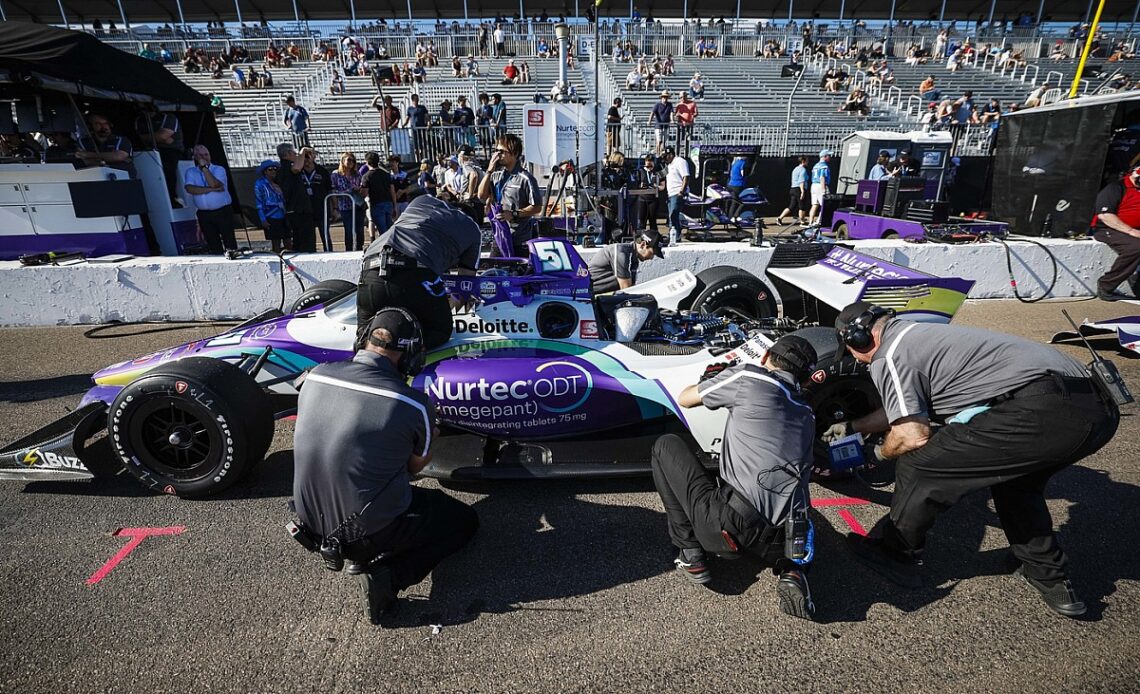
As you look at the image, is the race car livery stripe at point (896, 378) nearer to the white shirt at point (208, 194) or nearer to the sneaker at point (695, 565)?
Result: the sneaker at point (695, 565)

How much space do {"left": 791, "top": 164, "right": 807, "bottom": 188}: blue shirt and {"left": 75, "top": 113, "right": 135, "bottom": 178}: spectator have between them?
13837 mm

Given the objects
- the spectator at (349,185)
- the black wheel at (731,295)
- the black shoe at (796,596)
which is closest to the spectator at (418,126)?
the spectator at (349,185)

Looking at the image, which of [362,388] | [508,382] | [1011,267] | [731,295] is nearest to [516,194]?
[731,295]

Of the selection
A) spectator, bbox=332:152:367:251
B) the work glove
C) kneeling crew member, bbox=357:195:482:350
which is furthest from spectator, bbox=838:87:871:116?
kneeling crew member, bbox=357:195:482:350

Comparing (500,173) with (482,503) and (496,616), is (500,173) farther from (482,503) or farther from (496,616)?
(496,616)

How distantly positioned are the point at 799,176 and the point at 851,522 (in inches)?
515

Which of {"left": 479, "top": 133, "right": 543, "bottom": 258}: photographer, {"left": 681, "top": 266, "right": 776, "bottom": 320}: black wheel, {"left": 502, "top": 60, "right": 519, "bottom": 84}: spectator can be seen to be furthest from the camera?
{"left": 502, "top": 60, "right": 519, "bottom": 84}: spectator

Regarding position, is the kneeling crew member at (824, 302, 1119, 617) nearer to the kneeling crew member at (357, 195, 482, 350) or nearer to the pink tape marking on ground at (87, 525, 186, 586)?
the kneeling crew member at (357, 195, 482, 350)

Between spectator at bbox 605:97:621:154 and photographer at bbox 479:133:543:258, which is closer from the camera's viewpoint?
photographer at bbox 479:133:543:258

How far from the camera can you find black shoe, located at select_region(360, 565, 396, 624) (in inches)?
93.4

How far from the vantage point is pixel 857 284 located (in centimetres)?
418

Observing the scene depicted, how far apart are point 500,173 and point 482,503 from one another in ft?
15.0

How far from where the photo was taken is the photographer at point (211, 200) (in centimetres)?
812

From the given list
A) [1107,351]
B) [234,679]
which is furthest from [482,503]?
[1107,351]
